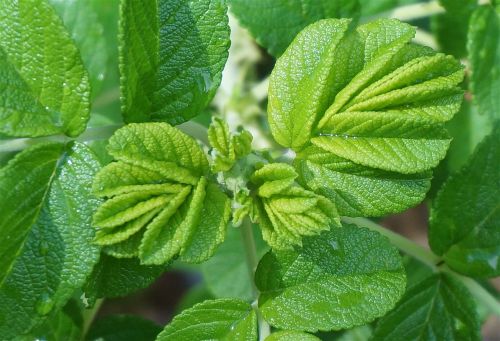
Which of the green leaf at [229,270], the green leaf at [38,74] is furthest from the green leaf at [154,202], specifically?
the green leaf at [229,270]

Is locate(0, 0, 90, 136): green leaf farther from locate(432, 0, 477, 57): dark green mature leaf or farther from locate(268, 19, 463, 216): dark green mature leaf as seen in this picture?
locate(432, 0, 477, 57): dark green mature leaf

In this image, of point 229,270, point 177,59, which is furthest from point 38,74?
point 229,270

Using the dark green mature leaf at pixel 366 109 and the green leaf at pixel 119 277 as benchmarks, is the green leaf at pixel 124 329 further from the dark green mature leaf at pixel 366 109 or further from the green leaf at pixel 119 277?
the dark green mature leaf at pixel 366 109

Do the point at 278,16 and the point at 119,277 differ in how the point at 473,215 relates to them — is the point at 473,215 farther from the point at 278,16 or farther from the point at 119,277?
the point at 119,277

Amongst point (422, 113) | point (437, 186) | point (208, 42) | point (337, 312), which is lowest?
point (337, 312)

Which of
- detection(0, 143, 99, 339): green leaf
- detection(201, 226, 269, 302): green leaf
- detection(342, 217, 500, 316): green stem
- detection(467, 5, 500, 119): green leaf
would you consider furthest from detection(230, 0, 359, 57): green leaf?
detection(201, 226, 269, 302): green leaf

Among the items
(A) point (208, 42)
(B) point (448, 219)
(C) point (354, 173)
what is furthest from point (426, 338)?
(A) point (208, 42)

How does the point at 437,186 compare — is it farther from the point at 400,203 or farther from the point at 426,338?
the point at 400,203
